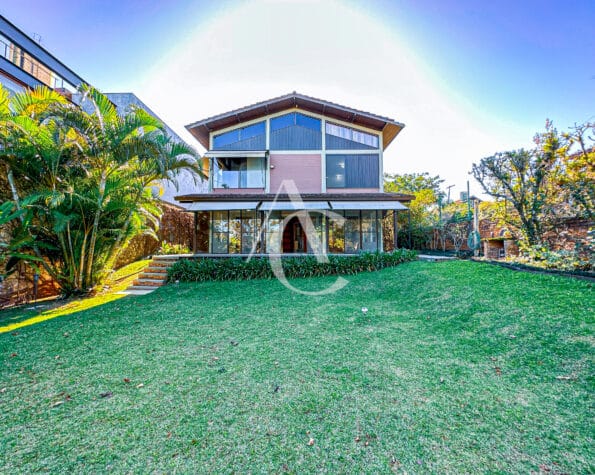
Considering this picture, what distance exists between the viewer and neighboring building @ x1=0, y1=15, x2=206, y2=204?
1484cm

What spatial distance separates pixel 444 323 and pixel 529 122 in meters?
9.55

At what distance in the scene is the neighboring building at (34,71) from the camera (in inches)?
584

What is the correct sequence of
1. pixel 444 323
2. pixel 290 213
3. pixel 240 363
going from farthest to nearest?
pixel 290 213 < pixel 444 323 < pixel 240 363

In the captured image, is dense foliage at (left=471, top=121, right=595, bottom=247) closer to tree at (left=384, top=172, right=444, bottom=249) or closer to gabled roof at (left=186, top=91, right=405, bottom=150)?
tree at (left=384, top=172, right=444, bottom=249)

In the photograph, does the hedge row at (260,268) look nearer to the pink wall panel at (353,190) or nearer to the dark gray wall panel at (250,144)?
the pink wall panel at (353,190)

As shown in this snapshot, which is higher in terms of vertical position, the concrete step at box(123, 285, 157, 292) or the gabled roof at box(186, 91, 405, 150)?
the gabled roof at box(186, 91, 405, 150)

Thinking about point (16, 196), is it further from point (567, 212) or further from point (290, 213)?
point (567, 212)

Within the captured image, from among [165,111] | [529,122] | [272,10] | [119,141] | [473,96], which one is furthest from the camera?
[165,111]

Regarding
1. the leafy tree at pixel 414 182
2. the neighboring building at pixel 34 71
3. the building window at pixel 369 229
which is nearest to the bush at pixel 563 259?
the building window at pixel 369 229

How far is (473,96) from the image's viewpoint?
1134 cm

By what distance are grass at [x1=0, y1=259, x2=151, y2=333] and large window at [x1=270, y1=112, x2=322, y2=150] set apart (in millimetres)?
10483

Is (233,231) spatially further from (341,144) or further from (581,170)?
(581,170)

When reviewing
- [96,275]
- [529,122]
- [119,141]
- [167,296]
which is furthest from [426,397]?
[529,122]

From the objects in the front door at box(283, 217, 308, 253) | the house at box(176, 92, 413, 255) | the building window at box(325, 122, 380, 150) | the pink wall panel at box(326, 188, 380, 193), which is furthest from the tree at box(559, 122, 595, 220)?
the front door at box(283, 217, 308, 253)
